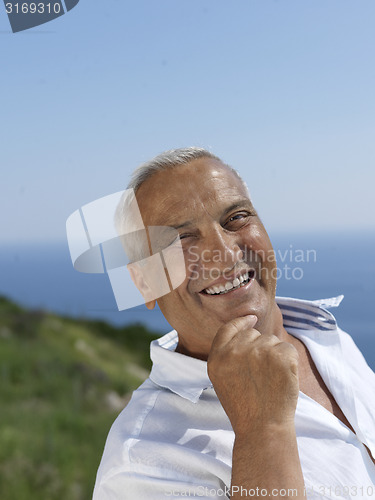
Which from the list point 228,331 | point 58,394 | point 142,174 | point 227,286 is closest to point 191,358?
point 227,286

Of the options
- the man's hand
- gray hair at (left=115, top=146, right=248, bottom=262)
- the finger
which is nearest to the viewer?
the man's hand

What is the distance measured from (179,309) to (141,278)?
0.55ft

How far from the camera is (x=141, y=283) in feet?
Result: 4.82

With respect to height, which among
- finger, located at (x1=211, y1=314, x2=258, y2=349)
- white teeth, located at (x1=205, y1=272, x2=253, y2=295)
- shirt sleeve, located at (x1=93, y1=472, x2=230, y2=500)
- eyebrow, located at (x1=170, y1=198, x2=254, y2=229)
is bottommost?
shirt sleeve, located at (x1=93, y1=472, x2=230, y2=500)

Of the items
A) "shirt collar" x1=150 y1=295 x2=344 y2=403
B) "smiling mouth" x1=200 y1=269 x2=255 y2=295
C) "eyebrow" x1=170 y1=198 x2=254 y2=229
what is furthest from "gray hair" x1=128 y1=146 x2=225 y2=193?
"shirt collar" x1=150 y1=295 x2=344 y2=403

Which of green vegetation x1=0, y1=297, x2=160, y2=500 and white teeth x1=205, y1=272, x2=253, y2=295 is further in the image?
green vegetation x1=0, y1=297, x2=160, y2=500

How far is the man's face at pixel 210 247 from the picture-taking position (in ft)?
4.28

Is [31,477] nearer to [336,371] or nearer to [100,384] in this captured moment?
[100,384]

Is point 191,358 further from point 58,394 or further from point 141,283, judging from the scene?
point 58,394

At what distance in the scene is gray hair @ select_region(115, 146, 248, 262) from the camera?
1361 mm

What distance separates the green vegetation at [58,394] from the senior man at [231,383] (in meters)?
2.13

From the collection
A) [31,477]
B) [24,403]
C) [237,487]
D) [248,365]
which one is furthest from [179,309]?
[24,403]

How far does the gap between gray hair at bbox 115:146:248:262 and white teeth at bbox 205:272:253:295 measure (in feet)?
0.76

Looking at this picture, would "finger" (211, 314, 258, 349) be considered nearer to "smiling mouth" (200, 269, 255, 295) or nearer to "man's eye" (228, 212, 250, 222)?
"smiling mouth" (200, 269, 255, 295)
